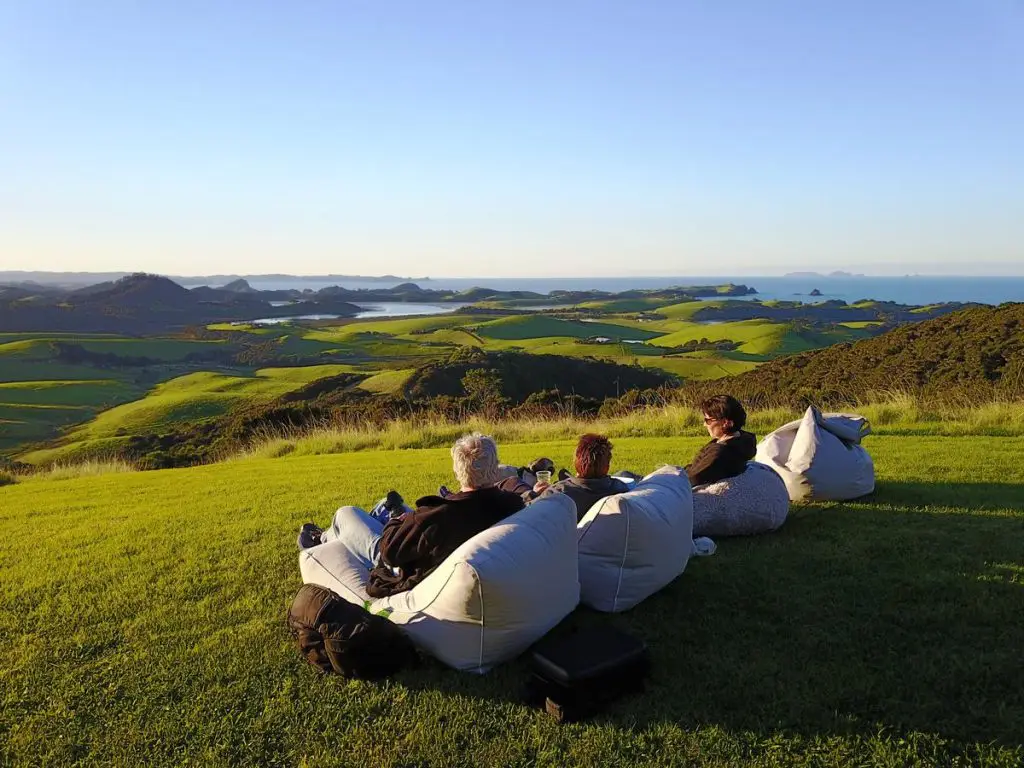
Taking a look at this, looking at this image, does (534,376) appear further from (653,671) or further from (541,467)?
(653,671)

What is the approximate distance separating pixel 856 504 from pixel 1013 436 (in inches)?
252

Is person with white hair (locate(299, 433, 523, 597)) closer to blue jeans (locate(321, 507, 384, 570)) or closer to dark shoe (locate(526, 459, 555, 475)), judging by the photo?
blue jeans (locate(321, 507, 384, 570))

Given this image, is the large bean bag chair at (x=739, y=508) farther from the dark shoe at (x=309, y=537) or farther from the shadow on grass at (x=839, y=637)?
the dark shoe at (x=309, y=537)

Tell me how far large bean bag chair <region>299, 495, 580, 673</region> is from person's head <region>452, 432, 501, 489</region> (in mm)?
414

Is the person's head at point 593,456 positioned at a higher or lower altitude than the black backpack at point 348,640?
higher

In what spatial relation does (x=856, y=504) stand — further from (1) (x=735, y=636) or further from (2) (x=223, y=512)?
(2) (x=223, y=512)

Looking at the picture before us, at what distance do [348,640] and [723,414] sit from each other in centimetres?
457

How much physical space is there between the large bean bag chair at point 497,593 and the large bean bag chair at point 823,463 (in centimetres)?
421

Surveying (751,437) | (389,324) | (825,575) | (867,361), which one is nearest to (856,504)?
(751,437)

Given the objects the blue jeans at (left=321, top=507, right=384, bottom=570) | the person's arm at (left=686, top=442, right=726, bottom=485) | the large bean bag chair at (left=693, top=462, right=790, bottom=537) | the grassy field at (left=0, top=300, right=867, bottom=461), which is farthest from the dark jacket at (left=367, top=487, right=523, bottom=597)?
the grassy field at (left=0, top=300, right=867, bottom=461)

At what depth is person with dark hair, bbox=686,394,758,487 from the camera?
726cm

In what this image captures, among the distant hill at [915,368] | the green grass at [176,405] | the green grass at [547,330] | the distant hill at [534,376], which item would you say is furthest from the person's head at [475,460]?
the green grass at [547,330]

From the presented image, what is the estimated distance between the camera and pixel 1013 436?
1212 centimetres

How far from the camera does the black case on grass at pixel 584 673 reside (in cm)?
407
